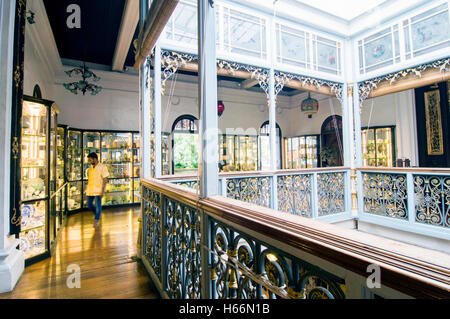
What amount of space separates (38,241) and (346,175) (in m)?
5.90

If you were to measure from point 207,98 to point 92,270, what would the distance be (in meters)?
2.62

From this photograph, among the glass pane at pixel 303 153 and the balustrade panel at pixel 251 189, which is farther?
the glass pane at pixel 303 153

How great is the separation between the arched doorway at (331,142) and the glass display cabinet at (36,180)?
8.37m

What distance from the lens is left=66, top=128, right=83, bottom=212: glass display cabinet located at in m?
6.10

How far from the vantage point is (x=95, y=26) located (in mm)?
5016

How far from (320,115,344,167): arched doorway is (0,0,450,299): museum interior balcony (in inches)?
3.0

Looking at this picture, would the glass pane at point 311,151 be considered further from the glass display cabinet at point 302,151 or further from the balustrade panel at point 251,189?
the balustrade panel at point 251,189

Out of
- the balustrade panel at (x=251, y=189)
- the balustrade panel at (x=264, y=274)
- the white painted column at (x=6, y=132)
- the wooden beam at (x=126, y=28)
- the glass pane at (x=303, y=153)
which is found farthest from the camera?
the glass pane at (x=303, y=153)

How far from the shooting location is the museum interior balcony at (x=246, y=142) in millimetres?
965

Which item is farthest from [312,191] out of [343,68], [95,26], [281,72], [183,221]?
[95,26]

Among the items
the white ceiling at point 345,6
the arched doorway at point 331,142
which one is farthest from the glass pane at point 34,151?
the arched doorway at point 331,142

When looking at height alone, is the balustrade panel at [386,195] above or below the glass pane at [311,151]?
below

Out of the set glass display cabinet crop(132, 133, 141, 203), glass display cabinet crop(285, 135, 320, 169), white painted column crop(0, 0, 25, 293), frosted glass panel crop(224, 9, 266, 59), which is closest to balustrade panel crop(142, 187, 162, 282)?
white painted column crop(0, 0, 25, 293)

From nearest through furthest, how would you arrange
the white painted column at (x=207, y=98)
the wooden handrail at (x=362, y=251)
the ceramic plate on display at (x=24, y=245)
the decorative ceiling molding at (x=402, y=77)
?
the wooden handrail at (x=362, y=251), the white painted column at (x=207, y=98), the ceramic plate on display at (x=24, y=245), the decorative ceiling molding at (x=402, y=77)
